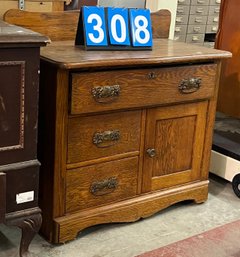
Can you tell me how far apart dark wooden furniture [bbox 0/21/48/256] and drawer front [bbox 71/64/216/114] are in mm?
238

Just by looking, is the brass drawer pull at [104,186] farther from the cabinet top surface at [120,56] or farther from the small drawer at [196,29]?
the small drawer at [196,29]

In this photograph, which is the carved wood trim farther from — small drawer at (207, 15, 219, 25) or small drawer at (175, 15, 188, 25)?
small drawer at (207, 15, 219, 25)

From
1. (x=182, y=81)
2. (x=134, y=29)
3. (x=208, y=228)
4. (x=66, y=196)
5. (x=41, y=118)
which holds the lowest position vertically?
(x=208, y=228)

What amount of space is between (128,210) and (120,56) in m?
0.64

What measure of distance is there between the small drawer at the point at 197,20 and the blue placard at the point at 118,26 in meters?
3.41

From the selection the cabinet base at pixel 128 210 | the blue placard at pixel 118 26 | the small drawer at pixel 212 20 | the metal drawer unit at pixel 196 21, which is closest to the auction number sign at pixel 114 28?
the blue placard at pixel 118 26

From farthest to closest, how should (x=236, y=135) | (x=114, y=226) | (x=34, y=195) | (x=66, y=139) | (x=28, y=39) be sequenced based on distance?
(x=236, y=135) < (x=114, y=226) < (x=66, y=139) < (x=34, y=195) < (x=28, y=39)

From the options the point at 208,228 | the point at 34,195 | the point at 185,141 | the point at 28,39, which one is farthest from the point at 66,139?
the point at 208,228

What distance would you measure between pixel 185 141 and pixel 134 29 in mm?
536

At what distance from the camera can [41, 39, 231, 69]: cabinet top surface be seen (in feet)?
5.71

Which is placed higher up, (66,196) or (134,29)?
(134,29)

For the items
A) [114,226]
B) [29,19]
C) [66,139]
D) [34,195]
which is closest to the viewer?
[34,195]

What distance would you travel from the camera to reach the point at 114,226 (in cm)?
210

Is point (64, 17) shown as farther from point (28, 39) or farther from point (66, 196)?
point (66, 196)
